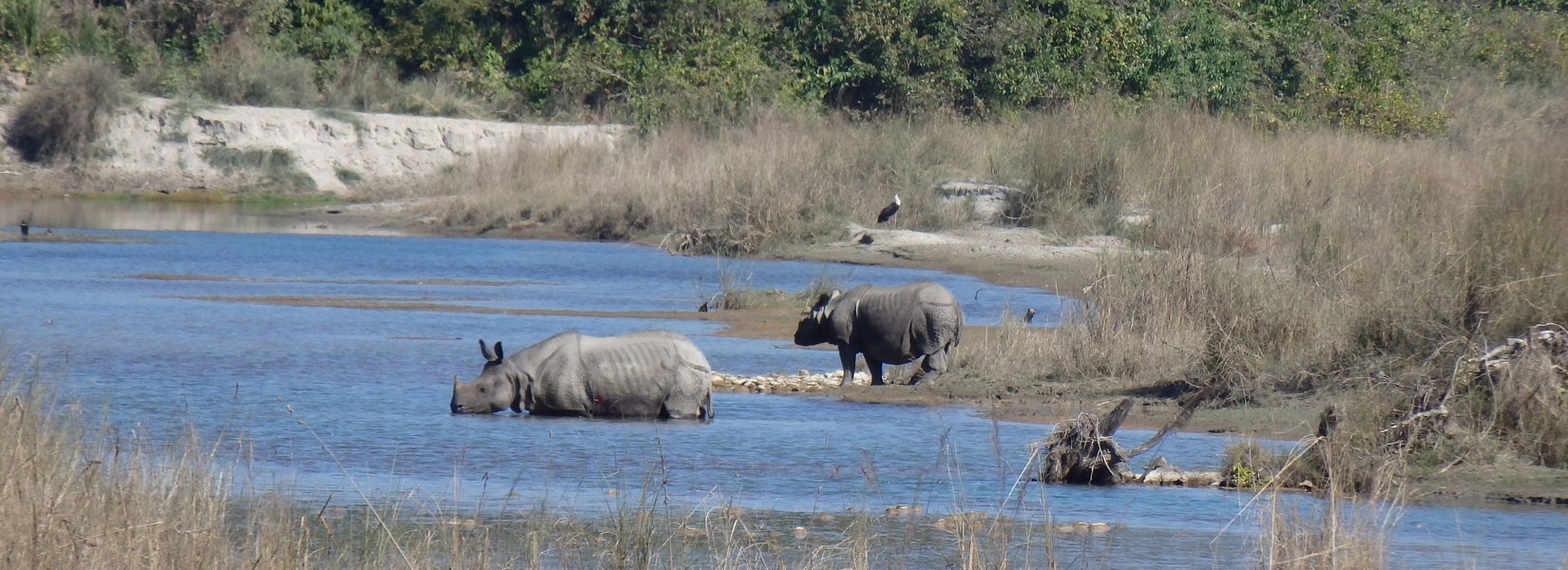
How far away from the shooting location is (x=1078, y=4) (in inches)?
1437

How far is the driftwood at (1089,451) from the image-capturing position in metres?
9.51

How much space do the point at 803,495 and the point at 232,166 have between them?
30433mm

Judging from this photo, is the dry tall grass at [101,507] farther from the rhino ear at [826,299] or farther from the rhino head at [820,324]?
the rhino ear at [826,299]

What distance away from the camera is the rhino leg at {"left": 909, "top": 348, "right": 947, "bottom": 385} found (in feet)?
46.3

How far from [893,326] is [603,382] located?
111 inches

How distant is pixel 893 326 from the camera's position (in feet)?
45.6

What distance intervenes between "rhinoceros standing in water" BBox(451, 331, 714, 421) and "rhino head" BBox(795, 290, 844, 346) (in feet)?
7.97

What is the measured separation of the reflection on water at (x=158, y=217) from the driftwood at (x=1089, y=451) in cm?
2194

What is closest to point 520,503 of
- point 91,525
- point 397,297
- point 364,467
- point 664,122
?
point 364,467

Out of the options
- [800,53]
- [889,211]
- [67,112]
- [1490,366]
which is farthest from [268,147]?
[1490,366]

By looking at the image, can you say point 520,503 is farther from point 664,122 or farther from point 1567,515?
point 664,122

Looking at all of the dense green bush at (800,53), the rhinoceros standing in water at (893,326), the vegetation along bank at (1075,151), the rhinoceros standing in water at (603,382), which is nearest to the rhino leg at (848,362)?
the rhinoceros standing in water at (893,326)

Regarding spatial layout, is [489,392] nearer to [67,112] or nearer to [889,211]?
[889,211]

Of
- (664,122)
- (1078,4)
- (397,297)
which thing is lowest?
(397,297)
